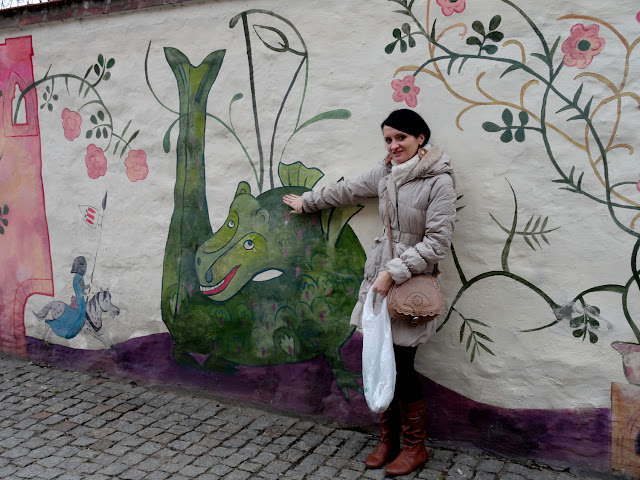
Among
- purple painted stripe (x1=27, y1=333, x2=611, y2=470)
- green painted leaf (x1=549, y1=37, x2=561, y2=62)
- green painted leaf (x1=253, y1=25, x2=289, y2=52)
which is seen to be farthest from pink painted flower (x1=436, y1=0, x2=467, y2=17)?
purple painted stripe (x1=27, y1=333, x2=611, y2=470)

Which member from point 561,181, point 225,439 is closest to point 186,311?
point 225,439

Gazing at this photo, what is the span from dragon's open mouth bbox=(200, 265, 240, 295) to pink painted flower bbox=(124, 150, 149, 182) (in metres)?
0.96

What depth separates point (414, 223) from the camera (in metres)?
3.40

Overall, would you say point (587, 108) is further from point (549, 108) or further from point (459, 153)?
point (459, 153)

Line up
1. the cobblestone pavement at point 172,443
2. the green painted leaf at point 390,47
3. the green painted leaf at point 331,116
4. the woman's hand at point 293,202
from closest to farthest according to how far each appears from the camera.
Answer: the cobblestone pavement at point 172,443
the green painted leaf at point 390,47
the green painted leaf at point 331,116
the woman's hand at point 293,202

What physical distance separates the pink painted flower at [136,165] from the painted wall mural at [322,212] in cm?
1

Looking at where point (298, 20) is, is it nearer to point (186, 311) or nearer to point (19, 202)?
point (186, 311)

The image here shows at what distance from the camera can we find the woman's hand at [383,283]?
3385mm

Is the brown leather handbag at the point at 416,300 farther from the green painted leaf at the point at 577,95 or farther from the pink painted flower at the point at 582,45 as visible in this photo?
the pink painted flower at the point at 582,45

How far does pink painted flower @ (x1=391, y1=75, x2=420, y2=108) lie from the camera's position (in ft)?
12.1

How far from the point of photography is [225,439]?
404cm

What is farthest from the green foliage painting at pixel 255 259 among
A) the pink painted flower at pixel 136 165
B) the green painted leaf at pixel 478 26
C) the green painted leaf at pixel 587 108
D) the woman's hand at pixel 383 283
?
the green painted leaf at pixel 587 108

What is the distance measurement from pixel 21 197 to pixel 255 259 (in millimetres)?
Result: 2375

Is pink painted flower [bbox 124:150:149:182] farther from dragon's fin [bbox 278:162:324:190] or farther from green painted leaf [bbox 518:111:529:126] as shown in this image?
green painted leaf [bbox 518:111:529:126]
